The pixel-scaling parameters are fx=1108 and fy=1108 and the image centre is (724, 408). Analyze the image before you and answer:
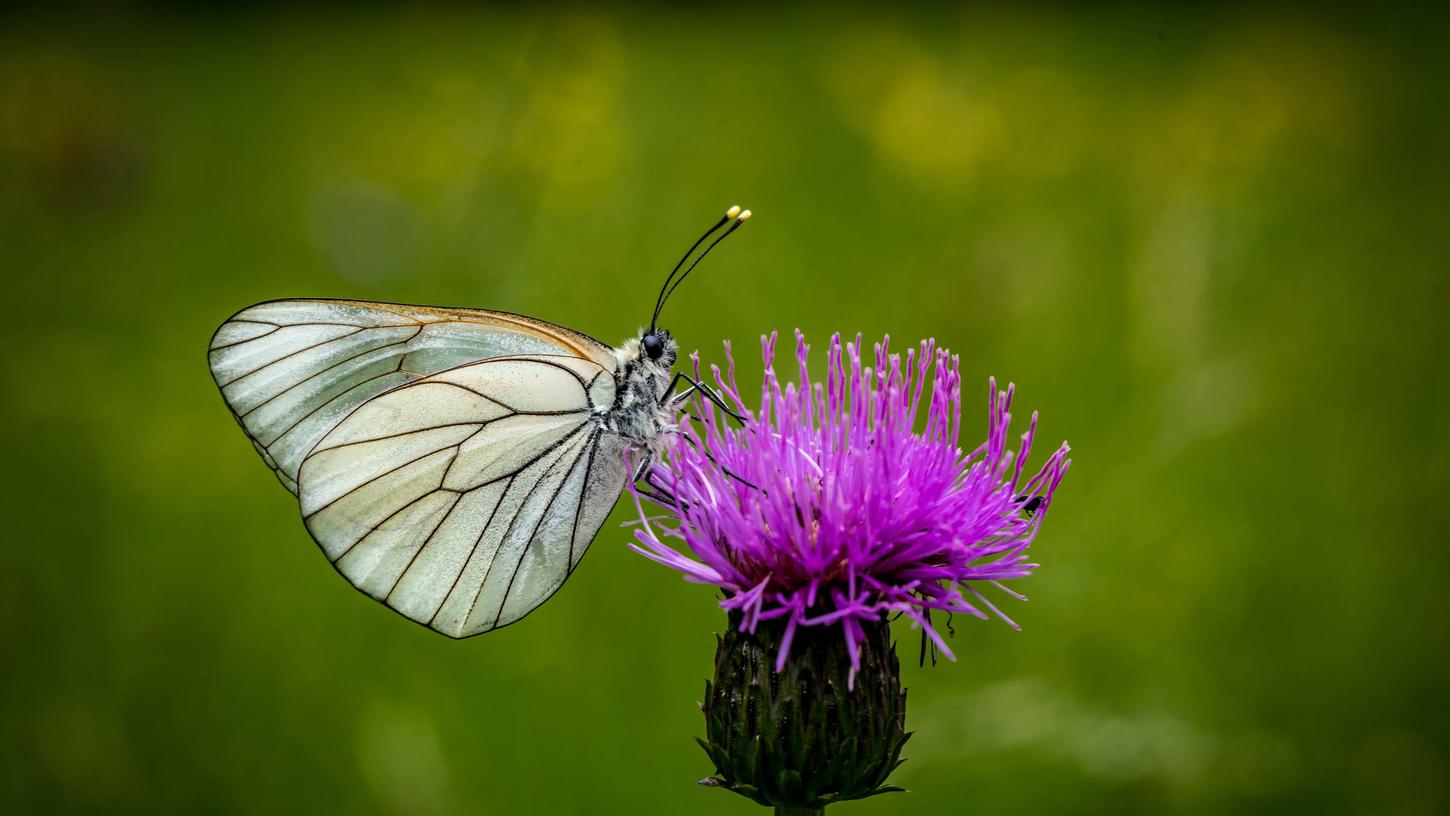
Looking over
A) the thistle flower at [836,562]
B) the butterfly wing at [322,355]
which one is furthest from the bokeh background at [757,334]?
the butterfly wing at [322,355]

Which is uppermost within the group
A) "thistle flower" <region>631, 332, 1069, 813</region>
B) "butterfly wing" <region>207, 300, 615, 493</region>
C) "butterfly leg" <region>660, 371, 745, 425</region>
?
"butterfly wing" <region>207, 300, 615, 493</region>

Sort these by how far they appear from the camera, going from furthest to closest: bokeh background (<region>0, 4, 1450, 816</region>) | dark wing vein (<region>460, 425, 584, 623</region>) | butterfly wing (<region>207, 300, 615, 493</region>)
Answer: bokeh background (<region>0, 4, 1450, 816</region>)
butterfly wing (<region>207, 300, 615, 493</region>)
dark wing vein (<region>460, 425, 584, 623</region>)

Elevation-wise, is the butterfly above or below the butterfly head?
below

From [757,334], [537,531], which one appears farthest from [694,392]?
[757,334]

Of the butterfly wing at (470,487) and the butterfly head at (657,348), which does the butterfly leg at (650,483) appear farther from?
the butterfly head at (657,348)

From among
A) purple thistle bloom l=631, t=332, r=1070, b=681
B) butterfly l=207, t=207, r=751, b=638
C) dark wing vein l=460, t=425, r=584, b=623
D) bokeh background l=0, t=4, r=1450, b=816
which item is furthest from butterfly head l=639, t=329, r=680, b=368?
bokeh background l=0, t=4, r=1450, b=816

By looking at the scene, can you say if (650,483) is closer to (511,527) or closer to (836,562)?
(511,527)

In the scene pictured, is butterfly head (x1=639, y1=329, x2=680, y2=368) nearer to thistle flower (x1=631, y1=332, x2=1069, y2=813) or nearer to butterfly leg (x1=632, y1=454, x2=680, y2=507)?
butterfly leg (x1=632, y1=454, x2=680, y2=507)
